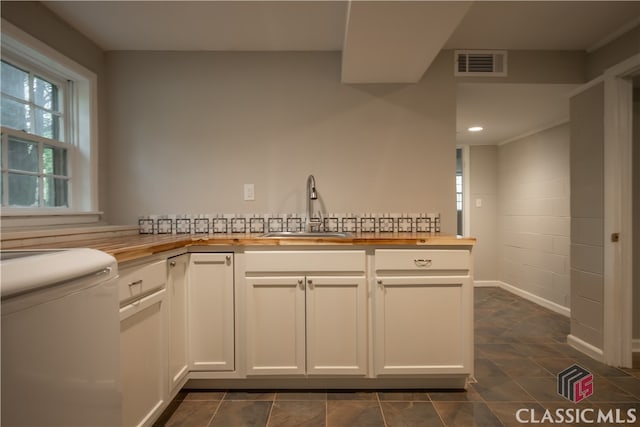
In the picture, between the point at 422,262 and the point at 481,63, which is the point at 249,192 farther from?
the point at 481,63

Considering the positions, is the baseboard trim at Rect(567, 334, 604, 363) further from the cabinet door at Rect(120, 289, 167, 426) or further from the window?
the window

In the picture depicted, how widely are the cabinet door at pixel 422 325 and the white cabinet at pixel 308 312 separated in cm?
12

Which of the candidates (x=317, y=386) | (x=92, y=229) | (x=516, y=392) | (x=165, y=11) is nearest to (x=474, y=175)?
(x=516, y=392)

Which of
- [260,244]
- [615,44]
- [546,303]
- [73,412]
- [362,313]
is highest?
[615,44]

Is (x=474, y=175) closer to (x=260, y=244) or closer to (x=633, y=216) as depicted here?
(x=633, y=216)

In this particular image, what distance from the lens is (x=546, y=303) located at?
12.2 ft

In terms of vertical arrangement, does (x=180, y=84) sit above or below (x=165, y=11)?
below

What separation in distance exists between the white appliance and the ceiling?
1522mm

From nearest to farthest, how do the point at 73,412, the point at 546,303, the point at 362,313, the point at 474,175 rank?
the point at 73,412 < the point at 362,313 < the point at 546,303 < the point at 474,175

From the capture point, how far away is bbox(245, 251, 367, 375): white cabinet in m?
1.84

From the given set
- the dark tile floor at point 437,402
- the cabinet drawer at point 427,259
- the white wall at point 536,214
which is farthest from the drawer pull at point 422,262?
the white wall at point 536,214

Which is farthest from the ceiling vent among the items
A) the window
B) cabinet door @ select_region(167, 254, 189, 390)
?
the window

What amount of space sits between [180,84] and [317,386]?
90.4 inches

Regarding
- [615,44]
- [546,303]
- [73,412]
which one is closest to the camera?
[73,412]
